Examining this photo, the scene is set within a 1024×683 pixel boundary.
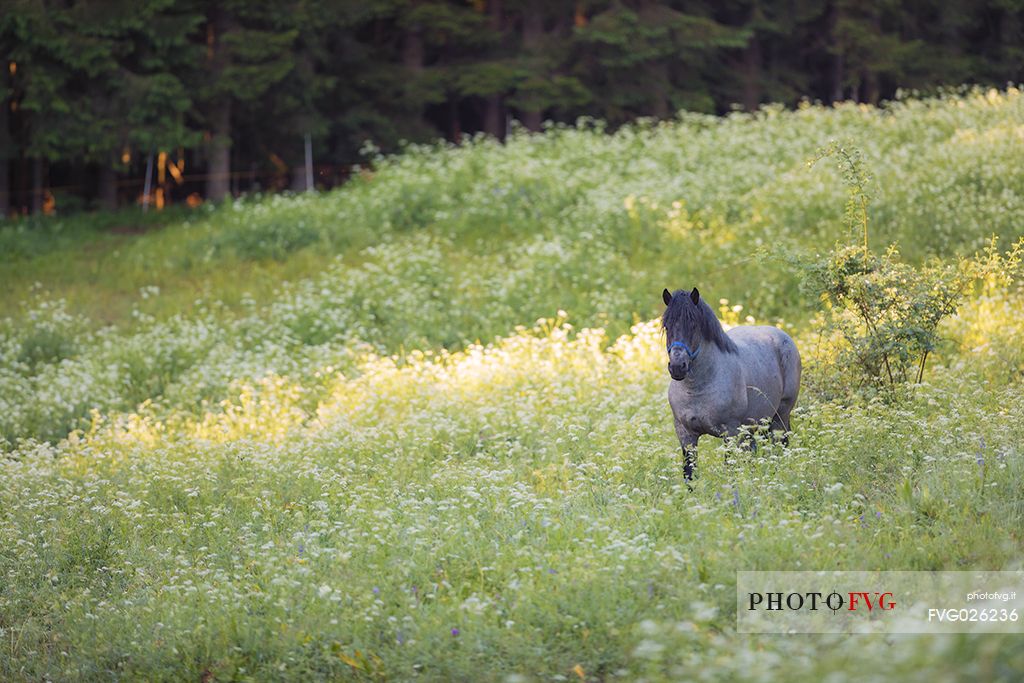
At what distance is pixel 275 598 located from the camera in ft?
22.9

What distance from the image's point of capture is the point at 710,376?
833cm

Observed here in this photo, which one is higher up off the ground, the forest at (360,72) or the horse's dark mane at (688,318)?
the forest at (360,72)

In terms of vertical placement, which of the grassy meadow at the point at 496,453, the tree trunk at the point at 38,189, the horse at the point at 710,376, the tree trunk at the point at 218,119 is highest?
the tree trunk at the point at 218,119

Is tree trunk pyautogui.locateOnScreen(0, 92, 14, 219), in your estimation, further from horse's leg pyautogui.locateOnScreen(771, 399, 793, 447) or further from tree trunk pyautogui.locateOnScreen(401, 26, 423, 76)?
horse's leg pyautogui.locateOnScreen(771, 399, 793, 447)

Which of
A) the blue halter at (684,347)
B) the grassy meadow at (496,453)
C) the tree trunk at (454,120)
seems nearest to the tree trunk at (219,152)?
the grassy meadow at (496,453)

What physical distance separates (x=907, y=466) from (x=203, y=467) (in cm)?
658

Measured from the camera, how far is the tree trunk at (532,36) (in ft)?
106

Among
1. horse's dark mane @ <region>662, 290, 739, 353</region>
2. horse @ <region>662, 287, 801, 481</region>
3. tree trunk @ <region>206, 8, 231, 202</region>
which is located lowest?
horse @ <region>662, 287, 801, 481</region>

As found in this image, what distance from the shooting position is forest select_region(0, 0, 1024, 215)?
26391 mm

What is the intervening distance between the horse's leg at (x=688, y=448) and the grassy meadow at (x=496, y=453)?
11 cm

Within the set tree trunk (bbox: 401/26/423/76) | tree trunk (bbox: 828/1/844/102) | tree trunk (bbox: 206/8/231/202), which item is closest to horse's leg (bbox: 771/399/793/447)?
tree trunk (bbox: 206/8/231/202)

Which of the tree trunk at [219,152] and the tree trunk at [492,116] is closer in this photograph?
the tree trunk at [219,152]

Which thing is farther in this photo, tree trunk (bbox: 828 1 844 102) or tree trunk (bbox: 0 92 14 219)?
tree trunk (bbox: 828 1 844 102)

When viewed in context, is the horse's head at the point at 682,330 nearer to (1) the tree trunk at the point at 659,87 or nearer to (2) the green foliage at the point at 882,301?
(2) the green foliage at the point at 882,301
